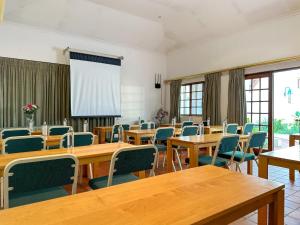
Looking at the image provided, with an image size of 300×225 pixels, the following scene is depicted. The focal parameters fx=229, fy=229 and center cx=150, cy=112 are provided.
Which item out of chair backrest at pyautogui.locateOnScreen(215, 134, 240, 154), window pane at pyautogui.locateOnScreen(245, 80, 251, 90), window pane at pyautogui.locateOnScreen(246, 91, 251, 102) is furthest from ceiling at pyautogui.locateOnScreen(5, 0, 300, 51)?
chair backrest at pyautogui.locateOnScreen(215, 134, 240, 154)

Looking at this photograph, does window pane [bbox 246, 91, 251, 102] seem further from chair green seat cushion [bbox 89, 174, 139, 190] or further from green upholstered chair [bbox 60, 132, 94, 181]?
chair green seat cushion [bbox 89, 174, 139, 190]

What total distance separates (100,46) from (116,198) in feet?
21.5

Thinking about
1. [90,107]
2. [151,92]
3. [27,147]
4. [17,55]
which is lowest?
[27,147]

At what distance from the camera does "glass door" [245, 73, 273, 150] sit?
226 inches

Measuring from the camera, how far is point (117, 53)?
7316 mm

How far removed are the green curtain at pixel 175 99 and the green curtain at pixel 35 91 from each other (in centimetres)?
298

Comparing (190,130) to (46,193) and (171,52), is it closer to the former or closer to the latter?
(46,193)

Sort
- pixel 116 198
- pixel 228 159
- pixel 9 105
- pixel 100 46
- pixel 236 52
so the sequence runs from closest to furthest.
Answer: pixel 116 198, pixel 228 159, pixel 9 105, pixel 236 52, pixel 100 46

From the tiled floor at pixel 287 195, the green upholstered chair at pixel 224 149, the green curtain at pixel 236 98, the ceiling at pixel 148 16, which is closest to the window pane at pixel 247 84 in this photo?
the green curtain at pixel 236 98

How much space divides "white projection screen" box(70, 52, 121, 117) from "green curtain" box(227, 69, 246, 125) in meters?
3.28

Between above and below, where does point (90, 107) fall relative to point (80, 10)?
below

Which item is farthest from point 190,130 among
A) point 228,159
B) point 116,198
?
point 116,198

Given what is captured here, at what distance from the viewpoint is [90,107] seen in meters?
6.54

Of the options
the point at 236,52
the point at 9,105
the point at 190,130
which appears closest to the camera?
the point at 190,130
